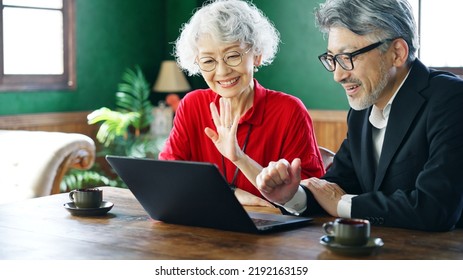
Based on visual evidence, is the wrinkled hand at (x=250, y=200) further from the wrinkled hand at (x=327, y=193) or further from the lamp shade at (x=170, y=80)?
the lamp shade at (x=170, y=80)

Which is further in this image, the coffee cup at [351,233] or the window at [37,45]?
the window at [37,45]

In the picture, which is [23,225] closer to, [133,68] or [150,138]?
[150,138]

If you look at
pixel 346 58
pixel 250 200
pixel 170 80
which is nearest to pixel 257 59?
pixel 250 200

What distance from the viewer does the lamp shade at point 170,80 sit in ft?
21.7

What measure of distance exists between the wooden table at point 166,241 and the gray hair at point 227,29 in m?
0.97

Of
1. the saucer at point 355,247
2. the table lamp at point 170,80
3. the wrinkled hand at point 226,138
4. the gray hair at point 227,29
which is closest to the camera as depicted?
the saucer at point 355,247

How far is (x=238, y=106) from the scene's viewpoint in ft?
9.92

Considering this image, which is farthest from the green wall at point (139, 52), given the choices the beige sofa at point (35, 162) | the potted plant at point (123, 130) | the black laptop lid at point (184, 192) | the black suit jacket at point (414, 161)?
the black laptop lid at point (184, 192)

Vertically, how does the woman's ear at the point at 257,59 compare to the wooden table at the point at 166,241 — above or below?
above

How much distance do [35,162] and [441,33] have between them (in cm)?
333

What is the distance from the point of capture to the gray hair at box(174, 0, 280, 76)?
291 centimetres

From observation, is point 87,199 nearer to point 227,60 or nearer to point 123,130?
point 227,60
